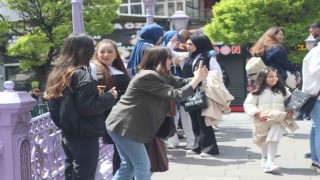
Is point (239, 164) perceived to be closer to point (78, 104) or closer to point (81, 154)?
point (81, 154)

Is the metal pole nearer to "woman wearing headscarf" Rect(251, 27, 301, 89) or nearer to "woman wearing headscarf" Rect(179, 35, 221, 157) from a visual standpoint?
"woman wearing headscarf" Rect(179, 35, 221, 157)

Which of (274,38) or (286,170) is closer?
(286,170)

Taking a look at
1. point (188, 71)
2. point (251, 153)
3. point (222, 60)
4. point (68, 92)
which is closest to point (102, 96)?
point (68, 92)

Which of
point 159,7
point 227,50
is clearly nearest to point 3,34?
point 159,7

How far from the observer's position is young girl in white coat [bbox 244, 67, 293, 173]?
252 inches

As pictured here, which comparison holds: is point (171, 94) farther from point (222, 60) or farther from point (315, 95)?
point (222, 60)

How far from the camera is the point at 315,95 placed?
20.2ft

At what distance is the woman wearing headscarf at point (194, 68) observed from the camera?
24.8ft

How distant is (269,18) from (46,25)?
31.7 feet

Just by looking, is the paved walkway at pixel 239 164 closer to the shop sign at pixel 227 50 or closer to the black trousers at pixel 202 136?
the black trousers at pixel 202 136

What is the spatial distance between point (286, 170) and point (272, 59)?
2324 mm

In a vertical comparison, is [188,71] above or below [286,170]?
above

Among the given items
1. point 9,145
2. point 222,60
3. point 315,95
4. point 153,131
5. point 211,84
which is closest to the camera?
point 9,145

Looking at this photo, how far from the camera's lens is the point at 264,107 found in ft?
21.3
